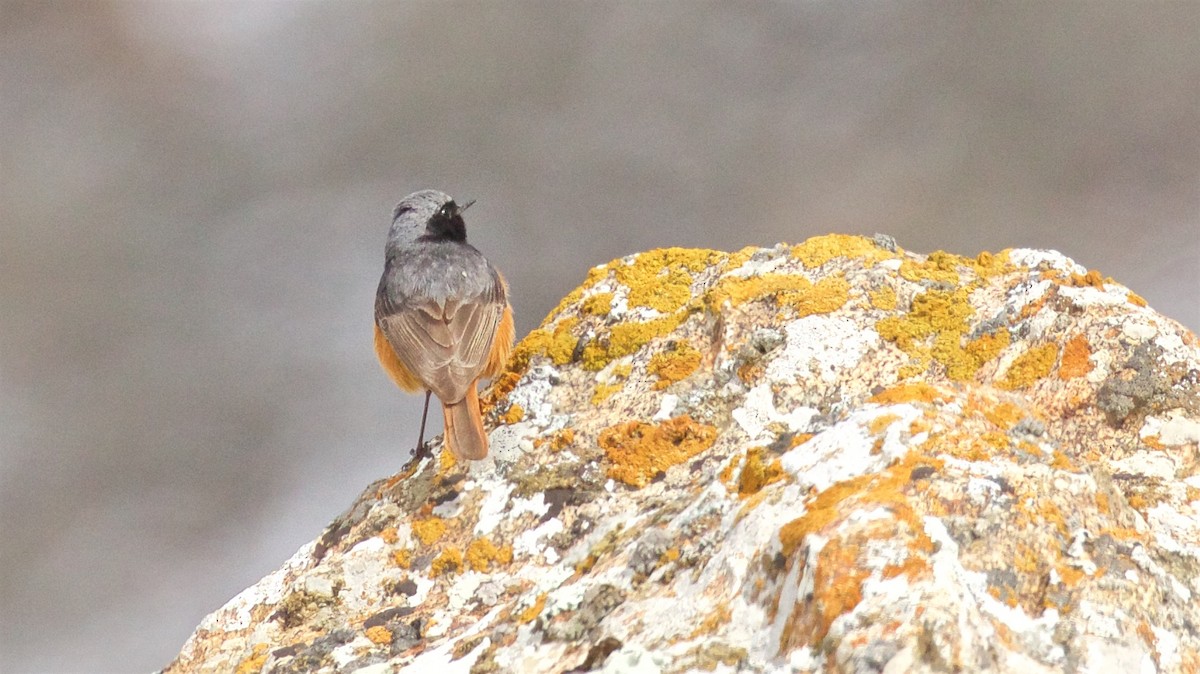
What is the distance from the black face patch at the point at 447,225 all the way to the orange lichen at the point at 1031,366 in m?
4.38

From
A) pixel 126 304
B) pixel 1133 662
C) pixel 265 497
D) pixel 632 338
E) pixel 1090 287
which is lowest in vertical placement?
pixel 1133 662

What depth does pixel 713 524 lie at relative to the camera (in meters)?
3.51

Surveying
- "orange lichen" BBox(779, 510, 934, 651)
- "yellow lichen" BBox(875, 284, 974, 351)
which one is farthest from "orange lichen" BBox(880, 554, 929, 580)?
"yellow lichen" BBox(875, 284, 974, 351)

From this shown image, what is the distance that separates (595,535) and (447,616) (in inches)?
24.1

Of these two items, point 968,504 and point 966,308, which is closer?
point 968,504

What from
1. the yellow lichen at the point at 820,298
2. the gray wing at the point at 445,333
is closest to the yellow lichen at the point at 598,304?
the gray wing at the point at 445,333

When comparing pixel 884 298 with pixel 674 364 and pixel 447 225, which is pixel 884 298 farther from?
pixel 447 225

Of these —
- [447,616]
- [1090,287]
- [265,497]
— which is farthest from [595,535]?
[265,497]

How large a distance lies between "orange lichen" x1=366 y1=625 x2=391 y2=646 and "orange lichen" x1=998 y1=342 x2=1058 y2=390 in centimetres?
258

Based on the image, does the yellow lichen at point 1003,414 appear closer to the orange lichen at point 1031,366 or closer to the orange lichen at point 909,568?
the orange lichen at point 909,568

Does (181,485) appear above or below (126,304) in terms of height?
below

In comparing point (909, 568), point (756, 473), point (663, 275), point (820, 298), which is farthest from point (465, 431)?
point (909, 568)

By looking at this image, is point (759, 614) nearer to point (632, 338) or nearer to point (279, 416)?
point (632, 338)

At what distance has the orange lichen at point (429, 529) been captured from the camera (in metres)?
4.79
